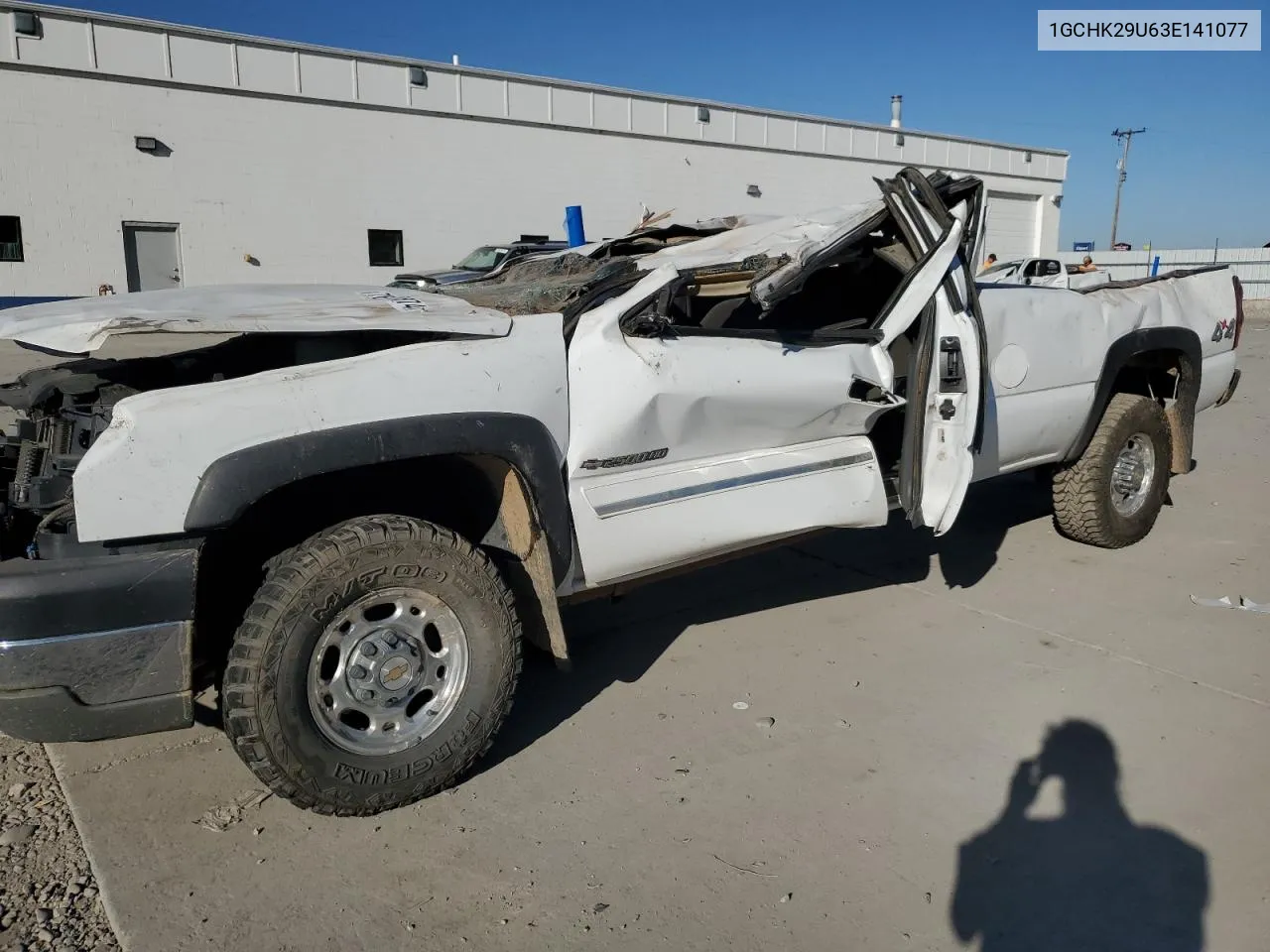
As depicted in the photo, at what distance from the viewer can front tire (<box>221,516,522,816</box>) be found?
287cm

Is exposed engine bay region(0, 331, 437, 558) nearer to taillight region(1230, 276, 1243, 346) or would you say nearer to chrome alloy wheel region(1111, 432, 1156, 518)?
chrome alloy wheel region(1111, 432, 1156, 518)

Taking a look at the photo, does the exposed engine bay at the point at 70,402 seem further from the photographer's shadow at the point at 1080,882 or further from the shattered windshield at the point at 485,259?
the shattered windshield at the point at 485,259

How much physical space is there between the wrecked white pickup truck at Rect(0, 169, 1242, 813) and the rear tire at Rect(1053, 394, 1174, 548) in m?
1.33

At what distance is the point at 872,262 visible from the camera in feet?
15.9

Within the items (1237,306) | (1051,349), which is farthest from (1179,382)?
(1051,349)

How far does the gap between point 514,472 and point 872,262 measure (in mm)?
2440

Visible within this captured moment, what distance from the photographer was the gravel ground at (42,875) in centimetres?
258

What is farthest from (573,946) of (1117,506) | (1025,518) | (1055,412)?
(1025,518)

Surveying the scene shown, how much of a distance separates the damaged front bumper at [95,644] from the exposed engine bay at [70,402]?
198mm

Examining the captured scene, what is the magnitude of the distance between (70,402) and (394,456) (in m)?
1.36

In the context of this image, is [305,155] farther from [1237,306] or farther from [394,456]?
[394,456]

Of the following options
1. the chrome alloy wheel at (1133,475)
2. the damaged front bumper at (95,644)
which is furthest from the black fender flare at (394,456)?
the chrome alloy wheel at (1133,475)

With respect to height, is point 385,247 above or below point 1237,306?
above

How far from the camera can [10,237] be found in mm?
17188
